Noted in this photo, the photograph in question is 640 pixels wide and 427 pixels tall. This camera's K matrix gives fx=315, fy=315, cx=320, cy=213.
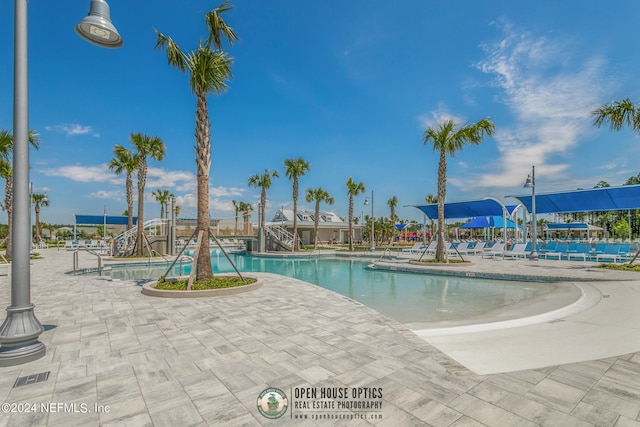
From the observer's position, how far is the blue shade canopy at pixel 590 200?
16789mm

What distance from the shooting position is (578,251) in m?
17.2

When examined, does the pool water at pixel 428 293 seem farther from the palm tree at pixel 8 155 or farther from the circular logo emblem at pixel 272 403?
the palm tree at pixel 8 155

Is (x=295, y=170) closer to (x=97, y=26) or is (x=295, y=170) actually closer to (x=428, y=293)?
(x=428, y=293)

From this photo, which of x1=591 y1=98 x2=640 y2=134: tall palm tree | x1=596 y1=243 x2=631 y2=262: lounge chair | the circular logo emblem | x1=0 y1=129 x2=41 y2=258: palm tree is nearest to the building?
x1=0 y1=129 x2=41 y2=258: palm tree

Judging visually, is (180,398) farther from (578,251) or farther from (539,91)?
A: (578,251)

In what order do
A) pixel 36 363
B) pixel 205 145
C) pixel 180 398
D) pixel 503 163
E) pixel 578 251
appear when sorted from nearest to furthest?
pixel 180 398, pixel 36 363, pixel 205 145, pixel 578 251, pixel 503 163

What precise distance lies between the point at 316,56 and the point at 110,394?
15.0 m

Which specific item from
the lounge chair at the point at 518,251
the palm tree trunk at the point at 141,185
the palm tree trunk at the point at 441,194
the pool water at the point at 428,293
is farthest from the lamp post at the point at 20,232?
the lounge chair at the point at 518,251

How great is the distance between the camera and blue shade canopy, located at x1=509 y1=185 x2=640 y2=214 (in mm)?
16789

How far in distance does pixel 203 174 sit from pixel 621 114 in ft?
49.0

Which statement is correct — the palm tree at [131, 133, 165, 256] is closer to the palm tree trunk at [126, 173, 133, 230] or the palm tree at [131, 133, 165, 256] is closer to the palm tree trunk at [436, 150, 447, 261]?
the palm tree trunk at [126, 173, 133, 230]

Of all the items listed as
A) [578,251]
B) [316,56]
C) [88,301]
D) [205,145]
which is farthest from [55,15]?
[578,251]

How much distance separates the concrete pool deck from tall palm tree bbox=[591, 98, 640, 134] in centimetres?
962

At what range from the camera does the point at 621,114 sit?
1173 centimetres
